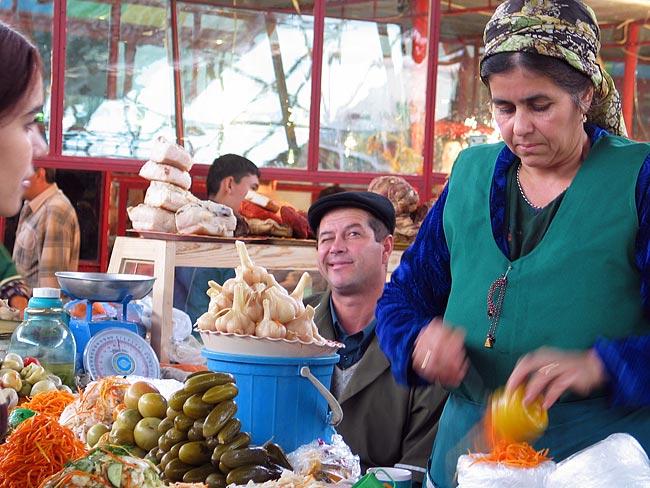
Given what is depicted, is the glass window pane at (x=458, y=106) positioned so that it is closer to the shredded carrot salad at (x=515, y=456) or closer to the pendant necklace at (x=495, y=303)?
the pendant necklace at (x=495, y=303)

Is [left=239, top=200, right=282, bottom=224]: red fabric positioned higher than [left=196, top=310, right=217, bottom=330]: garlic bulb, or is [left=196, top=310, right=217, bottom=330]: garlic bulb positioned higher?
[left=239, top=200, right=282, bottom=224]: red fabric

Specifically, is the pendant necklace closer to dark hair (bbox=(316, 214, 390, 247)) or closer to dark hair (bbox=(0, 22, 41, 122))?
dark hair (bbox=(0, 22, 41, 122))

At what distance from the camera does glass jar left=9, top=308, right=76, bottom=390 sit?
12.1 ft

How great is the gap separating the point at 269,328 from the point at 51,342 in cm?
133

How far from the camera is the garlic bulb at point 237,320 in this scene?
2.73 meters

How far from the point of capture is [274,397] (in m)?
2.68

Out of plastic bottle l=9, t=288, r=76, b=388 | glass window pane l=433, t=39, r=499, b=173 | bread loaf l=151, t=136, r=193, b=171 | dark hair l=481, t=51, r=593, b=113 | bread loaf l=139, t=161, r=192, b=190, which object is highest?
glass window pane l=433, t=39, r=499, b=173

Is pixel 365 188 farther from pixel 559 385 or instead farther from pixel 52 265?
pixel 559 385

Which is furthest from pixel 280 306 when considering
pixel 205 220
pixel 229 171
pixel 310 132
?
pixel 310 132

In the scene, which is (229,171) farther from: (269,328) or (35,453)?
(35,453)

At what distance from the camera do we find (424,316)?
251 centimetres

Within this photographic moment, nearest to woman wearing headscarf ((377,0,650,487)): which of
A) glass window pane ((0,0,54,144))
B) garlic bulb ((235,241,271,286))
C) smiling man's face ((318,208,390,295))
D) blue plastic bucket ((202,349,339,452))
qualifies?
blue plastic bucket ((202,349,339,452))

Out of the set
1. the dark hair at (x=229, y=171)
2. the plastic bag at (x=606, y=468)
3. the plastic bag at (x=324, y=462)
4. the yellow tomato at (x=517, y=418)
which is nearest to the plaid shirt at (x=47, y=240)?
the dark hair at (x=229, y=171)

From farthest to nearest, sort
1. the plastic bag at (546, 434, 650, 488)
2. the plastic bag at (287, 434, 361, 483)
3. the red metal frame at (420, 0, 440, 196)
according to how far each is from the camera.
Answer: the red metal frame at (420, 0, 440, 196) → the plastic bag at (287, 434, 361, 483) → the plastic bag at (546, 434, 650, 488)
